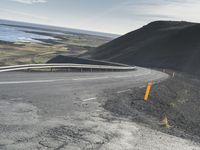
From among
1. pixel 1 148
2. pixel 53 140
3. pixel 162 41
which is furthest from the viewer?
pixel 162 41

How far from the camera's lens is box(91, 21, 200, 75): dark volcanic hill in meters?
74.8

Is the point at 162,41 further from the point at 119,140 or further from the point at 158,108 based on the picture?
the point at 119,140

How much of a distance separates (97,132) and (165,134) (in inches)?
95.4

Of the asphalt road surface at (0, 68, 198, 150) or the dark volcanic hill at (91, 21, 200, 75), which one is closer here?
the asphalt road surface at (0, 68, 198, 150)

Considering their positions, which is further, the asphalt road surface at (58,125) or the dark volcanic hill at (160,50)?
the dark volcanic hill at (160,50)

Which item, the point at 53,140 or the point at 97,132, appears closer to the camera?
the point at 53,140

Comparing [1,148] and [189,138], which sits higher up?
[1,148]

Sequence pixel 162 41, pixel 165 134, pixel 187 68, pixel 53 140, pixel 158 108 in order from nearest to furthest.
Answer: pixel 53 140 → pixel 165 134 → pixel 158 108 → pixel 187 68 → pixel 162 41

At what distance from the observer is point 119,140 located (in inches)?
327

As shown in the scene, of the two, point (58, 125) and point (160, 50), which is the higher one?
point (160, 50)

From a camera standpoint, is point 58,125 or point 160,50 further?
point 160,50

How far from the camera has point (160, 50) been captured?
291 ft

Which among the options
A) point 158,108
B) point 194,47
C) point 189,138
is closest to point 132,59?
point 194,47

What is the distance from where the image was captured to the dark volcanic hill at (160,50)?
7481cm
